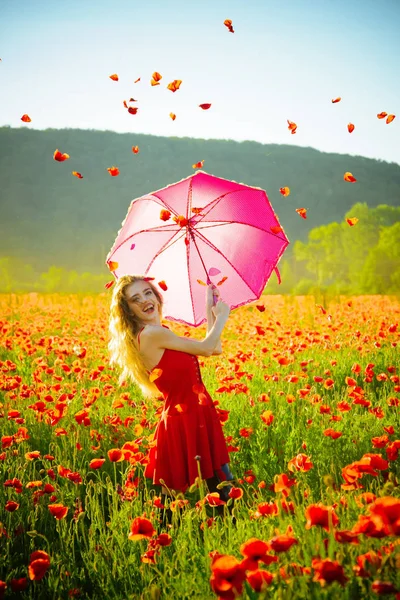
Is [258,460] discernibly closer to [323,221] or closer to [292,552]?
[292,552]

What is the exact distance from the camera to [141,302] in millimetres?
3131

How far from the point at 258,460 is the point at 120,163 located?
107282 millimetres

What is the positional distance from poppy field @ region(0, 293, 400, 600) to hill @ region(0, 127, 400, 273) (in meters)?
84.7

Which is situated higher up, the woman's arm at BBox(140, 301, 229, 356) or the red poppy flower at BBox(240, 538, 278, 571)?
the woman's arm at BBox(140, 301, 229, 356)

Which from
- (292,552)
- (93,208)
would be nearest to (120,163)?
(93,208)

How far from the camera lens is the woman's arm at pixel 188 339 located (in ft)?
9.39

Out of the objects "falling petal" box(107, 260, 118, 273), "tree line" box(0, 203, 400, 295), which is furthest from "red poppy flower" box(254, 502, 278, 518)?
"tree line" box(0, 203, 400, 295)

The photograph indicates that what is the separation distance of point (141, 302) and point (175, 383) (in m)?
0.57

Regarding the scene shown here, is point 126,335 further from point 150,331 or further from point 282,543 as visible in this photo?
point 282,543

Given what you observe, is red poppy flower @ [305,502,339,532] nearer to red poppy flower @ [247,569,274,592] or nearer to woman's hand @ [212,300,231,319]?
red poppy flower @ [247,569,274,592]

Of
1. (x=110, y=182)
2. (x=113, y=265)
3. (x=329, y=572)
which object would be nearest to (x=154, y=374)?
(x=113, y=265)

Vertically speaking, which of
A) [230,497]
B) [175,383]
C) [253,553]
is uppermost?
[175,383]

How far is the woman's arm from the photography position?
9.39ft

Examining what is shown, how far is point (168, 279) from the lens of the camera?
3.45 meters
